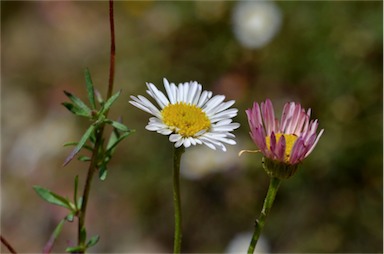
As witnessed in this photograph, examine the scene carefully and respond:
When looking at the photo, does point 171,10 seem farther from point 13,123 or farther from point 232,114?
point 232,114

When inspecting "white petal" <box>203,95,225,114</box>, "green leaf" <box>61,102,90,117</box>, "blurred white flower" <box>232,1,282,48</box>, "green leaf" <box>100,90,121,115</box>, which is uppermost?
"blurred white flower" <box>232,1,282,48</box>

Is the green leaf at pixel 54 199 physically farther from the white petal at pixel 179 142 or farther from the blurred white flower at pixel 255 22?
the blurred white flower at pixel 255 22

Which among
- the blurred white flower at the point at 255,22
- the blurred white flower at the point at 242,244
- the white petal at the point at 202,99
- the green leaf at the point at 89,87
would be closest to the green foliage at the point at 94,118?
the green leaf at the point at 89,87

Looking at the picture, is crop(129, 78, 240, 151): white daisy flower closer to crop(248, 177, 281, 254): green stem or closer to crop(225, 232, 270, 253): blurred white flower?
crop(248, 177, 281, 254): green stem

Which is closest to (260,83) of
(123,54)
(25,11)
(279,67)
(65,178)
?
(279,67)

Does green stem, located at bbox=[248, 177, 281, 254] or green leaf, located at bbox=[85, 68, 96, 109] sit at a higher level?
green leaf, located at bbox=[85, 68, 96, 109]

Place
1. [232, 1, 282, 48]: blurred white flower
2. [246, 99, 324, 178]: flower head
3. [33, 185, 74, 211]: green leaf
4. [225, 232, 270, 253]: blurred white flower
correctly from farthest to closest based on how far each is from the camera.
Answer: [232, 1, 282, 48]: blurred white flower, [225, 232, 270, 253]: blurred white flower, [33, 185, 74, 211]: green leaf, [246, 99, 324, 178]: flower head

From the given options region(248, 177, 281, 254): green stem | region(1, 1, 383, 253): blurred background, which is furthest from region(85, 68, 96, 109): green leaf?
region(1, 1, 383, 253): blurred background

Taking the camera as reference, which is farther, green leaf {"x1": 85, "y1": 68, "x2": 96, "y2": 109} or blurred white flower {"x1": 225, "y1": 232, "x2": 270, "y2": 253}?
blurred white flower {"x1": 225, "y1": 232, "x2": 270, "y2": 253}
